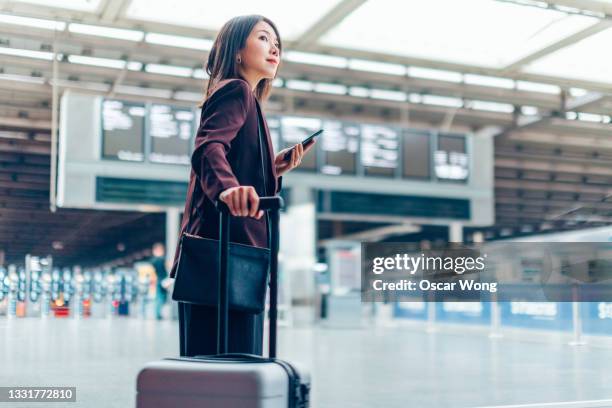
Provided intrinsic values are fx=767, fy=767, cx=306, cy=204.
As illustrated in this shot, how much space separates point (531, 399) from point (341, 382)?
109 cm

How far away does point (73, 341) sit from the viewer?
4578 millimetres

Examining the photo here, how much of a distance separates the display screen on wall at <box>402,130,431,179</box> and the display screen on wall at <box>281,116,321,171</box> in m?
1.18

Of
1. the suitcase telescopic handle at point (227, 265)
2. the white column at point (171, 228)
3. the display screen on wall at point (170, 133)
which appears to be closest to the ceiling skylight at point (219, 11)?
the display screen on wall at point (170, 133)

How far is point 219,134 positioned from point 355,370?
11.1 ft

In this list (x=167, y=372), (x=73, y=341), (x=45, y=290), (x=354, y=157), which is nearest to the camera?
(x=167, y=372)

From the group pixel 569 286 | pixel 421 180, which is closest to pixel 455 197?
pixel 421 180

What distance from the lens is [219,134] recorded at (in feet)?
6.18

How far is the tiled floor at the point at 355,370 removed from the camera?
353cm

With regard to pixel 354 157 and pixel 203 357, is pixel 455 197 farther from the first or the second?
pixel 203 357

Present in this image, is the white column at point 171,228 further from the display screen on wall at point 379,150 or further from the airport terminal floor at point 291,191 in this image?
the display screen on wall at point 379,150

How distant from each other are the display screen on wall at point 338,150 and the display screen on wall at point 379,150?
0.48ft

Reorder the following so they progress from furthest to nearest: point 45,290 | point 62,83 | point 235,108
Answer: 1. point 62,83
2. point 45,290
3. point 235,108

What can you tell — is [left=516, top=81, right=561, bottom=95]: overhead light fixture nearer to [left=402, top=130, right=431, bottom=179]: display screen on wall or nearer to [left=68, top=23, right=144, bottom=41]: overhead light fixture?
[left=402, top=130, right=431, bottom=179]: display screen on wall

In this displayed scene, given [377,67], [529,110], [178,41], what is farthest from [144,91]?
[529,110]
